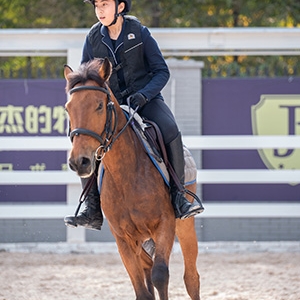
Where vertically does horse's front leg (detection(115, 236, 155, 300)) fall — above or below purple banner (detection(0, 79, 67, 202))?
below

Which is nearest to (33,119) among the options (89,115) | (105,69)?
(105,69)

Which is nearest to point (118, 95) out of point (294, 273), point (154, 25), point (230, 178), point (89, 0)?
point (89, 0)

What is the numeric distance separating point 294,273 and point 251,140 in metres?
2.48

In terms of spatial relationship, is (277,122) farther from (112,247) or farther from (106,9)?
(106,9)

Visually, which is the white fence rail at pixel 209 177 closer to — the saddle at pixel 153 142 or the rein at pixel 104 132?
the saddle at pixel 153 142

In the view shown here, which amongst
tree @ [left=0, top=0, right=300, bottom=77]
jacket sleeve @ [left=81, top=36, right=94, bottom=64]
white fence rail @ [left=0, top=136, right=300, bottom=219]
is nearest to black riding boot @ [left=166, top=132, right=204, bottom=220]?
jacket sleeve @ [left=81, top=36, right=94, bottom=64]

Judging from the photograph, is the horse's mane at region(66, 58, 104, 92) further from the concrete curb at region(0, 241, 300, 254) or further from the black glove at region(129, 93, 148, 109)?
the concrete curb at region(0, 241, 300, 254)

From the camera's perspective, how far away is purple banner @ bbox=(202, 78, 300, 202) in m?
11.2

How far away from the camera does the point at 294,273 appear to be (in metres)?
9.10

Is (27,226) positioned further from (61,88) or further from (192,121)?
(192,121)

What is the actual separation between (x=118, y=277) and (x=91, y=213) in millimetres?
2782

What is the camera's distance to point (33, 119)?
441 inches

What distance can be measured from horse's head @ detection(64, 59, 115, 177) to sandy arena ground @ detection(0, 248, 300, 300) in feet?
9.66

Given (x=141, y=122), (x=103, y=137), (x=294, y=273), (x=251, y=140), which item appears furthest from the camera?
(x=251, y=140)
